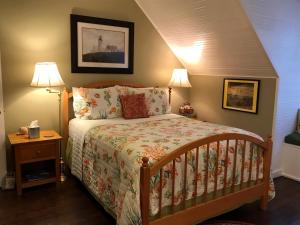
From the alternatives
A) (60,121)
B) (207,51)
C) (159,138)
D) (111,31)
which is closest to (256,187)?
(159,138)

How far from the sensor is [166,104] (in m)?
3.66

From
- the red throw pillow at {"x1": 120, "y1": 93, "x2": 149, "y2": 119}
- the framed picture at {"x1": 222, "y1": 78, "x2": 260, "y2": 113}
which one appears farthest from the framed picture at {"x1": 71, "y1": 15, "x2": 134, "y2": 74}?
the framed picture at {"x1": 222, "y1": 78, "x2": 260, "y2": 113}

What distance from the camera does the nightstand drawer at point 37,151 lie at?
266cm

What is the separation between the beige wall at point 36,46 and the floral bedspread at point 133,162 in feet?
3.06

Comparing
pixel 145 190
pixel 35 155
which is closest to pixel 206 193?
pixel 145 190

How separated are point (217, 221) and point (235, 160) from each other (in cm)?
57

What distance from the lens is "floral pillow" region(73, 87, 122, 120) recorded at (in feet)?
10.1

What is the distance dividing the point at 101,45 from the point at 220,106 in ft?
6.50

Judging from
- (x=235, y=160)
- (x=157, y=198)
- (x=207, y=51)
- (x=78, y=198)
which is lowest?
(x=78, y=198)

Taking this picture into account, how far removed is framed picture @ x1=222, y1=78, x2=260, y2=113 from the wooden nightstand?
2.42 m

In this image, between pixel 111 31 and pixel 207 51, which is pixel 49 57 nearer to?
pixel 111 31

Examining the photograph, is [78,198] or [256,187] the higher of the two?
[256,187]

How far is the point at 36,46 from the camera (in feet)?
9.89

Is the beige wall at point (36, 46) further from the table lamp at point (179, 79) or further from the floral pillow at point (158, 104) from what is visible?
the table lamp at point (179, 79)
